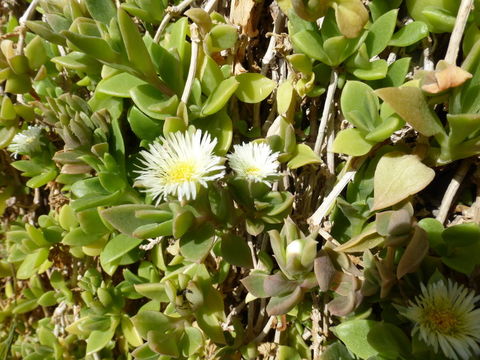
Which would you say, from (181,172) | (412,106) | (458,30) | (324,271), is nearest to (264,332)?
(324,271)

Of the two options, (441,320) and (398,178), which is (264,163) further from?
(441,320)

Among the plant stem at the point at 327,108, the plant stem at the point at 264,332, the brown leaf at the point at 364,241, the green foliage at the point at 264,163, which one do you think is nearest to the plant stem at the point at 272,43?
the green foliage at the point at 264,163

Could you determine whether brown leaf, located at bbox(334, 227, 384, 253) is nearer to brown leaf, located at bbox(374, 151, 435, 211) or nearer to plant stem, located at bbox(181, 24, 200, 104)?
brown leaf, located at bbox(374, 151, 435, 211)

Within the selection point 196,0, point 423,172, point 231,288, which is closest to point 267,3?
point 196,0

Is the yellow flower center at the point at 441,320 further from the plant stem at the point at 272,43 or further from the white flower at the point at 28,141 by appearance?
the white flower at the point at 28,141

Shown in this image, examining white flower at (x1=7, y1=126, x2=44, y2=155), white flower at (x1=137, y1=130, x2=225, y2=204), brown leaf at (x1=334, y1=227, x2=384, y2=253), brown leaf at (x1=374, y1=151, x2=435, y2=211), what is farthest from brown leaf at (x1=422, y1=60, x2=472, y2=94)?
white flower at (x1=7, y1=126, x2=44, y2=155)

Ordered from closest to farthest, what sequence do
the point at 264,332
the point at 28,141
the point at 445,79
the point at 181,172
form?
the point at 445,79 < the point at 181,172 < the point at 264,332 < the point at 28,141

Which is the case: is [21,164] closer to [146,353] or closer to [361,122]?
[146,353]
